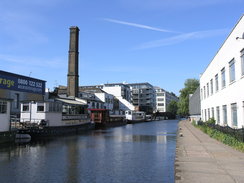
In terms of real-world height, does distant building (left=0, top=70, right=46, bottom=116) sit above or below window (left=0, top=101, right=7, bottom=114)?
above

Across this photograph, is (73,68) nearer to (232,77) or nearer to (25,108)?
(25,108)

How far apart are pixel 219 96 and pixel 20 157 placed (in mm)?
21763

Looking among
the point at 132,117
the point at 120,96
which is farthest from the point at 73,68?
the point at 120,96

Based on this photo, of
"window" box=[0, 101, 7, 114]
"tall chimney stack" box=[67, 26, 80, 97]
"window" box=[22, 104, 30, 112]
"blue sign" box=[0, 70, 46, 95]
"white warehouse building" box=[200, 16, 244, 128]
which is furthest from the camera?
"tall chimney stack" box=[67, 26, 80, 97]

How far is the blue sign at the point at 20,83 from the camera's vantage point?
36.1 meters

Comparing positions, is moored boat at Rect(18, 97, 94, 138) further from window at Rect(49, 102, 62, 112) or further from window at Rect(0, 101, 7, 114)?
window at Rect(0, 101, 7, 114)

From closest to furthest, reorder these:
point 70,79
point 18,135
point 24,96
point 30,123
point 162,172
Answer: point 162,172 < point 18,135 < point 30,123 < point 24,96 < point 70,79

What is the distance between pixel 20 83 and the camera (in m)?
39.6

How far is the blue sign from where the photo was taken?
1422 inches

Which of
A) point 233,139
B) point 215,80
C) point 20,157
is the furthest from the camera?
point 215,80

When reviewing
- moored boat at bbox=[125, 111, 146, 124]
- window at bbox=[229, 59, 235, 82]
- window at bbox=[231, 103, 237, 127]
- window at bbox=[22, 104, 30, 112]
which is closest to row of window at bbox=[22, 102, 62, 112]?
window at bbox=[22, 104, 30, 112]

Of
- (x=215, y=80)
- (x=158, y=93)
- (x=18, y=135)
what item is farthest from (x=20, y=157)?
(x=158, y=93)

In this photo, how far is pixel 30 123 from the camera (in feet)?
100

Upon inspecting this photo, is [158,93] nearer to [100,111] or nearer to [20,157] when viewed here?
[100,111]
